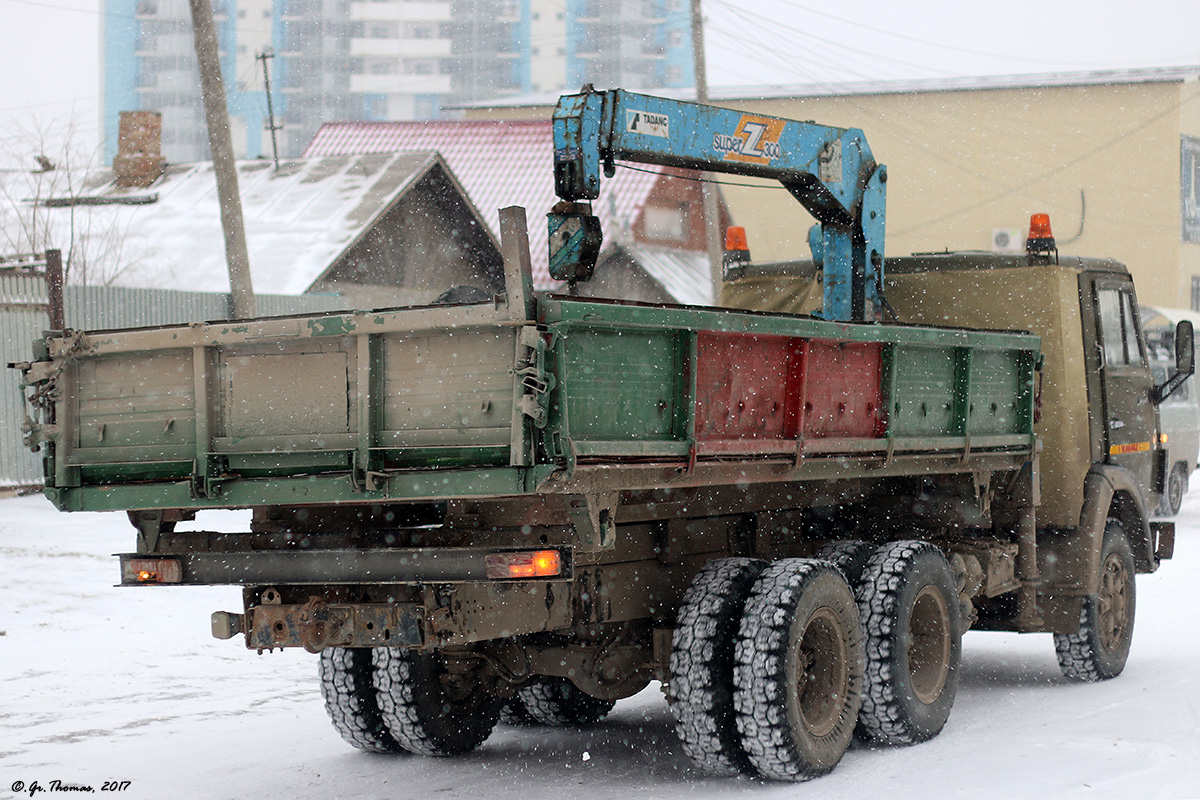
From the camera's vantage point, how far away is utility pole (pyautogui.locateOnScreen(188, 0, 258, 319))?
14648mm

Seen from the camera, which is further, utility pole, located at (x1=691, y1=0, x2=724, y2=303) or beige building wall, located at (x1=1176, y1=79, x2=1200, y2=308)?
beige building wall, located at (x1=1176, y1=79, x2=1200, y2=308)

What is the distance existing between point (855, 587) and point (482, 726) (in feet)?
6.47

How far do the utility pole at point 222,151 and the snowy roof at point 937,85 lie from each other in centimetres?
2471

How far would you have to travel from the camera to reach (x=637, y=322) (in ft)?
17.2

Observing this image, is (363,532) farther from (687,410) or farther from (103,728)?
(103,728)

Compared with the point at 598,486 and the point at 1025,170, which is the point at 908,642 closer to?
the point at 598,486

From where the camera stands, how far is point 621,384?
17.2 ft

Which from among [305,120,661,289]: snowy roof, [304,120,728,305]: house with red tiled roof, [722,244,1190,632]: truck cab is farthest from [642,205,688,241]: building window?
[722,244,1190,632]: truck cab

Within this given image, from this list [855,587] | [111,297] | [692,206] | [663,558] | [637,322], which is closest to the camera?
[637,322]

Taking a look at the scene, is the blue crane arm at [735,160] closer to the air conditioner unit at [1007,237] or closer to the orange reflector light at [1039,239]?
the orange reflector light at [1039,239]

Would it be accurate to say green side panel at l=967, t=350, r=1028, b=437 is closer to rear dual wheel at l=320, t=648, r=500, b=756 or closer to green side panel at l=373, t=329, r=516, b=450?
rear dual wheel at l=320, t=648, r=500, b=756

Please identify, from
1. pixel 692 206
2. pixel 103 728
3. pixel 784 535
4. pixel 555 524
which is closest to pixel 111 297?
pixel 103 728

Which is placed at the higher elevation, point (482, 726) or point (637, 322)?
point (637, 322)

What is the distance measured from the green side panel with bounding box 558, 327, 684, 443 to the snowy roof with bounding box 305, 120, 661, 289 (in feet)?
89.0
